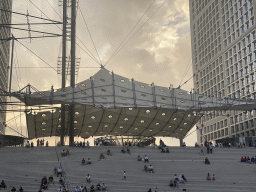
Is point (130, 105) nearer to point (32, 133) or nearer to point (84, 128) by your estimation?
point (84, 128)

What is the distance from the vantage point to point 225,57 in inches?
3546

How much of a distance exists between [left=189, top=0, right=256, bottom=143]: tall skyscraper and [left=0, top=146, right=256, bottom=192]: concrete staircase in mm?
28178

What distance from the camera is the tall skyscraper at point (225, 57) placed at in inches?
3110

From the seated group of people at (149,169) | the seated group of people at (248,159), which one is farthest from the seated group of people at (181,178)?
the seated group of people at (248,159)

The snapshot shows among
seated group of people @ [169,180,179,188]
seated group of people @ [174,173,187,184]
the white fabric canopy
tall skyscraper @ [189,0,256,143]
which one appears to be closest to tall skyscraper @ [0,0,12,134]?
the white fabric canopy

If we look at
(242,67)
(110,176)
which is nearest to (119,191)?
(110,176)

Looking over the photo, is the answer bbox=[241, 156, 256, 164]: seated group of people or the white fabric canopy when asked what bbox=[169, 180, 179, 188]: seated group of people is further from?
the white fabric canopy

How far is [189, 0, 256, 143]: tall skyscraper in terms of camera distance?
259ft

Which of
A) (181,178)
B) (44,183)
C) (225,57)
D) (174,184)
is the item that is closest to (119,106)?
(181,178)

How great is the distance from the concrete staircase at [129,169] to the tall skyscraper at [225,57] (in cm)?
2818

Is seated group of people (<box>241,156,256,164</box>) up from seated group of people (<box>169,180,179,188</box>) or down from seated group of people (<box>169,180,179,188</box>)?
up

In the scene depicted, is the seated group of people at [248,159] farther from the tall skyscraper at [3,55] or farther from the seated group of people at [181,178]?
the tall skyscraper at [3,55]

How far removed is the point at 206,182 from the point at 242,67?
5312 cm

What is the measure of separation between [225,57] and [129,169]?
60.8m
